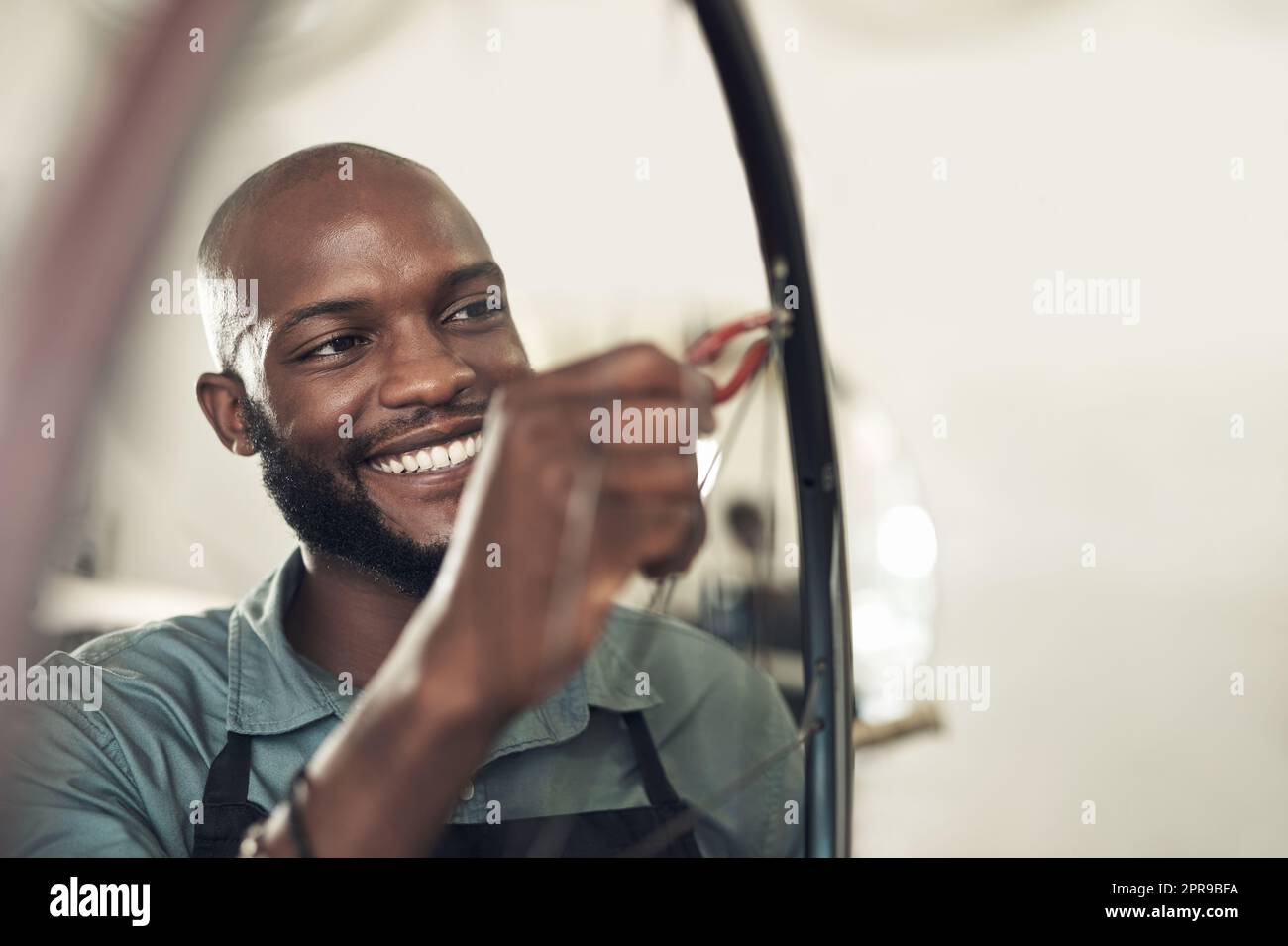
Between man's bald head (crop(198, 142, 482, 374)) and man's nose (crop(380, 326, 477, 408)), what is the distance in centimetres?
8

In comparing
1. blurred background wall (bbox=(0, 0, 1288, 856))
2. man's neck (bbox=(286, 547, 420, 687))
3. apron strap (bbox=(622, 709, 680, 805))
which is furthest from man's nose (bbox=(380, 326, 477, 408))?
blurred background wall (bbox=(0, 0, 1288, 856))

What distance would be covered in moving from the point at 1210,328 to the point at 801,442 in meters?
1.36

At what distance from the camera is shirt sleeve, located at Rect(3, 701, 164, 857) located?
56 centimetres

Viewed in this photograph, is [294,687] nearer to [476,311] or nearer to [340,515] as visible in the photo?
[340,515]

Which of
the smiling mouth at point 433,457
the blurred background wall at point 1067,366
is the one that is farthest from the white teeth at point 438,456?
the blurred background wall at point 1067,366

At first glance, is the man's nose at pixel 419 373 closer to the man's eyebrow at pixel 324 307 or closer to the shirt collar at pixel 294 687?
the man's eyebrow at pixel 324 307

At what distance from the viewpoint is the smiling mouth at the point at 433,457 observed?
63 centimetres

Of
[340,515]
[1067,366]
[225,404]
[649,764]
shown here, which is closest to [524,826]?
[649,764]

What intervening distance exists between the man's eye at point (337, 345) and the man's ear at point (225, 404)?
80 millimetres

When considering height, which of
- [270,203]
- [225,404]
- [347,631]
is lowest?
[347,631]

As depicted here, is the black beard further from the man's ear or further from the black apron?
the black apron

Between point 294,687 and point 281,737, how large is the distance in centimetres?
3

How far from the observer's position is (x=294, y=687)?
2.12 ft
